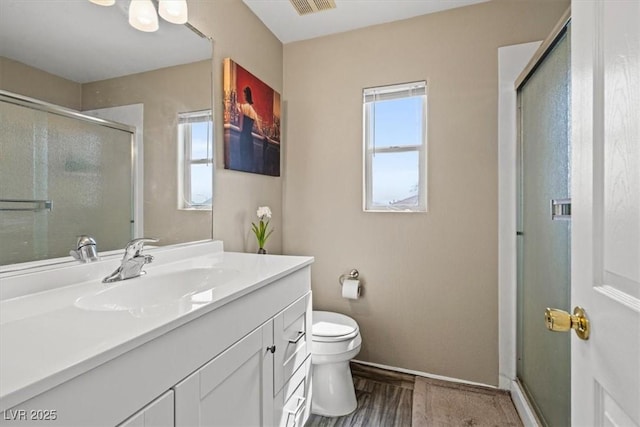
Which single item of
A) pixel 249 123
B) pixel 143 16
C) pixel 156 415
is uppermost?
pixel 143 16

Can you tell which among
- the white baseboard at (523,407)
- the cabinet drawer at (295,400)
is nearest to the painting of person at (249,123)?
the cabinet drawer at (295,400)

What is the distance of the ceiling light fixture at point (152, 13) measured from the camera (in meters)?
1.29

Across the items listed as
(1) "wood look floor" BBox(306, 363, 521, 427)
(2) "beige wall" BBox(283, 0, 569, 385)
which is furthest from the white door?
(2) "beige wall" BBox(283, 0, 569, 385)

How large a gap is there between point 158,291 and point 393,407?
1.44 m

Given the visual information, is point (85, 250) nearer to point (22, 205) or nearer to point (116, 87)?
point (22, 205)

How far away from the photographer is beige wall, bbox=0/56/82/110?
0.91 metres

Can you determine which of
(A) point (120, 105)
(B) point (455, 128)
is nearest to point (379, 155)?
(B) point (455, 128)

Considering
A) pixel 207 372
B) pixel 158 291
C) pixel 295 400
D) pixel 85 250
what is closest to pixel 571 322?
pixel 207 372

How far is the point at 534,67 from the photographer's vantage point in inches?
59.4

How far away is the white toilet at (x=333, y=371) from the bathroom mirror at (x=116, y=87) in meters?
0.84

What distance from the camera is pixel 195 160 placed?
5.18 ft

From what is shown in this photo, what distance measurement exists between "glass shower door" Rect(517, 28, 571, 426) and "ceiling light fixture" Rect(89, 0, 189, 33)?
5.14 ft

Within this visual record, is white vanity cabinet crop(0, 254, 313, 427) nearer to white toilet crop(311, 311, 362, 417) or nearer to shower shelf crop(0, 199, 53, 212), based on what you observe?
white toilet crop(311, 311, 362, 417)

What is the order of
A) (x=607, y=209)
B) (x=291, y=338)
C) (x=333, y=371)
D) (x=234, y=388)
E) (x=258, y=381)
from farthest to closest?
(x=333, y=371) < (x=291, y=338) < (x=258, y=381) < (x=234, y=388) < (x=607, y=209)
